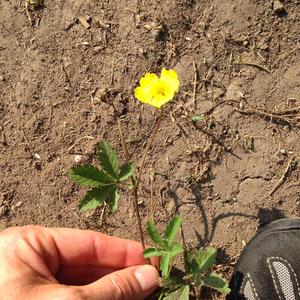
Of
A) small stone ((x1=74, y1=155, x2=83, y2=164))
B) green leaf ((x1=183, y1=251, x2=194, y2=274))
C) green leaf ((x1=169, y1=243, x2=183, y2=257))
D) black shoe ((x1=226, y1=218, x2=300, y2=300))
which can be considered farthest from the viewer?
small stone ((x1=74, y1=155, x2=83, y2=164))

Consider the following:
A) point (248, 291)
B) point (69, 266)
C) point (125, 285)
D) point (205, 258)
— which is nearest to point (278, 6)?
point (205, 258)

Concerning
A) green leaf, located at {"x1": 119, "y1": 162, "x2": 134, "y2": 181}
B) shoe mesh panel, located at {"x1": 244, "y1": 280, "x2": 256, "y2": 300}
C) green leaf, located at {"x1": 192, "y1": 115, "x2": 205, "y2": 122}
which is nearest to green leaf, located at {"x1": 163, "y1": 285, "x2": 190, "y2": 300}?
shoe mesh panel, located at {"x1": 244, "y1": 280, "x2": 256, "y2": 300}

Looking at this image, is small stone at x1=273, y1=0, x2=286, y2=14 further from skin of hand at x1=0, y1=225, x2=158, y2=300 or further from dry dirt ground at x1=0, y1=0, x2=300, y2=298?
skin of hand at x1=0, y1=225, x2=158, y2=300

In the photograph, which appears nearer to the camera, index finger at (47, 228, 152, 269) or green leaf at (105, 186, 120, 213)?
green leaf at (105, 186, 120, 213)

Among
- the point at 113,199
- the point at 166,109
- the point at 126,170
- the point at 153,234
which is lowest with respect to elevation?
the point at 153,234

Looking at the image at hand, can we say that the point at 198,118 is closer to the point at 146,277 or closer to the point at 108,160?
the point at 108,160

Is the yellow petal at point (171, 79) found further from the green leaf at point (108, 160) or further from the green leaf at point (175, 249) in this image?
the green leaf at point (175, 249)
